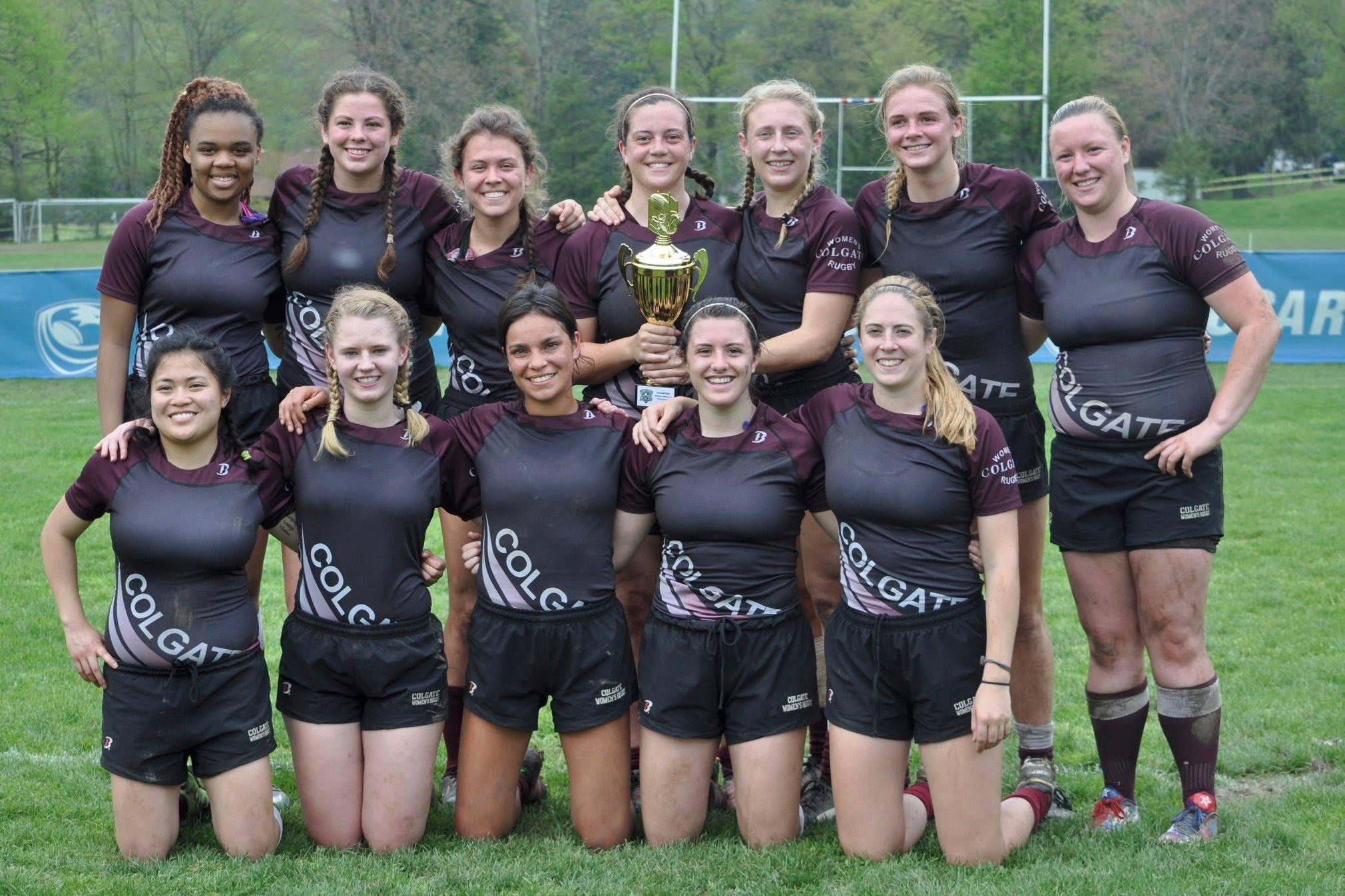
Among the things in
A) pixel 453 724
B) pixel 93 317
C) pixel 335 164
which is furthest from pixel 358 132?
pixel 93 317

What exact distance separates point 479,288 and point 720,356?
35.4 inches

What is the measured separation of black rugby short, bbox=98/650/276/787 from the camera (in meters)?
3.73

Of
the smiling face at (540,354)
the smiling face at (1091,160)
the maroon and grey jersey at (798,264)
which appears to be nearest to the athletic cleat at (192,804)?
the smiling face at (540,354)

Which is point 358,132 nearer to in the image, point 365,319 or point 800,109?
point 365,319

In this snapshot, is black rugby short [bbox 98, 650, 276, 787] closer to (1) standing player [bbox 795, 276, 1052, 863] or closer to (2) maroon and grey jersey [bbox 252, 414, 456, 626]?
(2) maroon and grey jersey [bbox 252, 414, 456, 626]

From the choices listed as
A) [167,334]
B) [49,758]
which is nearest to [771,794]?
[167,334]

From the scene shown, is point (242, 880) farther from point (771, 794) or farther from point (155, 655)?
point (771, 794)

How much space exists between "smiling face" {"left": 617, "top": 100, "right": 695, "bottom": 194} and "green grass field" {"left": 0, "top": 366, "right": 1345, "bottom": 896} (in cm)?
200

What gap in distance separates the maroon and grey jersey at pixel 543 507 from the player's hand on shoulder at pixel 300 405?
423 mm

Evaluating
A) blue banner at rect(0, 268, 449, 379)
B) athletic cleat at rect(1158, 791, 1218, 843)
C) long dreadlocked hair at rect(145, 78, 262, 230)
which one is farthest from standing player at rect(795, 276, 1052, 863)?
blue banner at rect(0, 268, 449, 379)

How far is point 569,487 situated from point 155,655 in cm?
123

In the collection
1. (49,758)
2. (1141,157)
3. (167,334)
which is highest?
(1141,157)

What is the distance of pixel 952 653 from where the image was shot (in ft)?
12.0

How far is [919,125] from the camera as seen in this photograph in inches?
159
